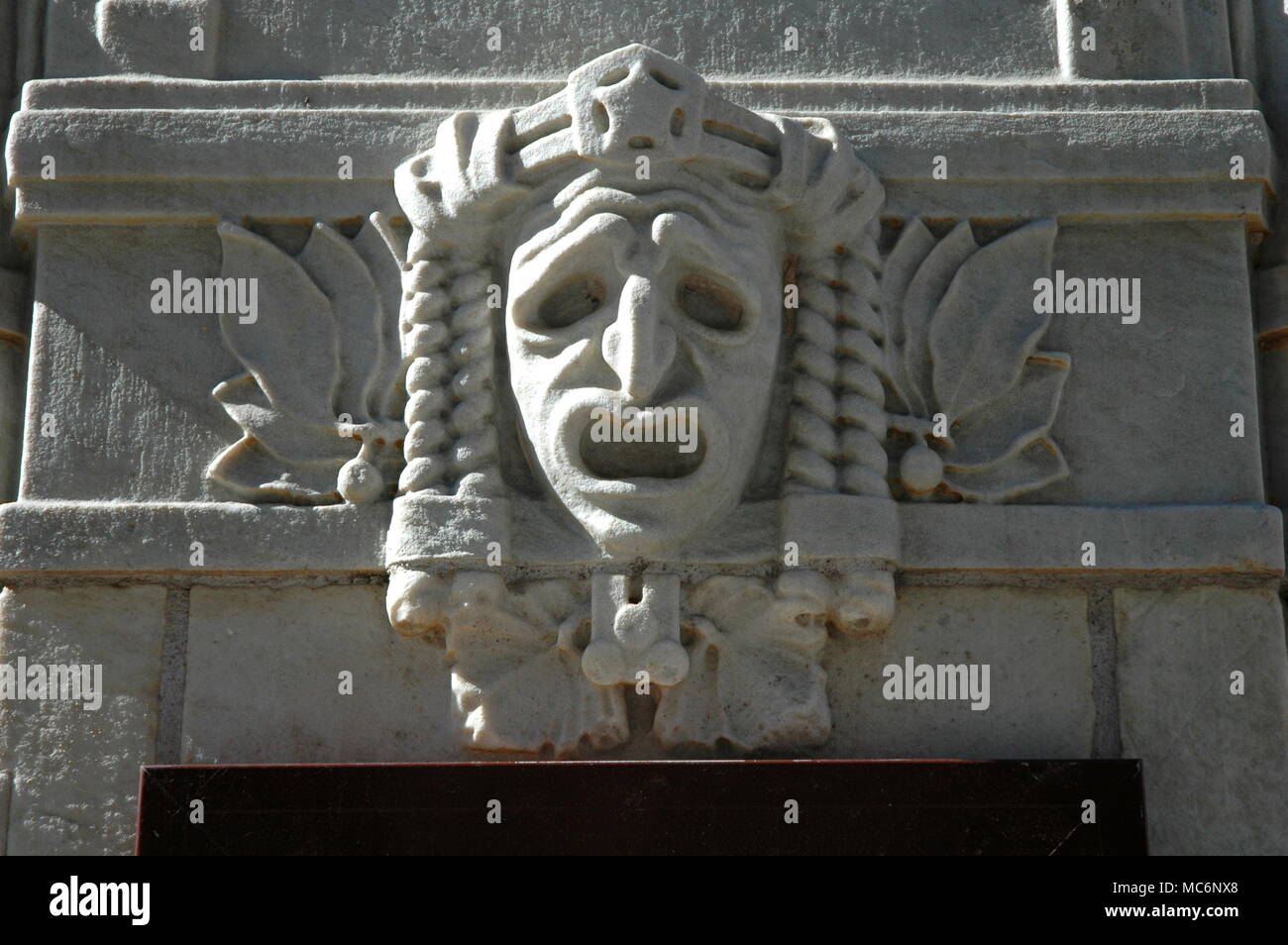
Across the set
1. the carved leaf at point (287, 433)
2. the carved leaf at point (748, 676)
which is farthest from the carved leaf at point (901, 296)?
the carved leaf at point (287, 433)

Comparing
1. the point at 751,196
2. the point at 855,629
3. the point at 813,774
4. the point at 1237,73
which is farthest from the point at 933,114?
the point at 813,774

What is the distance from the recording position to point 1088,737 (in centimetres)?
412

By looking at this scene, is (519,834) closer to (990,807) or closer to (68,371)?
(990,807)

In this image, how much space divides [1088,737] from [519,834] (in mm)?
1356

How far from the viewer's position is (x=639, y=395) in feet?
13.2

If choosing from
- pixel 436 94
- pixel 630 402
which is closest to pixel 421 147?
pixel 436 94

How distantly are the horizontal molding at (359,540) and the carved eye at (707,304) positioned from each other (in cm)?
61

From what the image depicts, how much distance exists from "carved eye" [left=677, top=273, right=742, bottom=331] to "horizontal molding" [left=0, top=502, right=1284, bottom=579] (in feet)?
2.01
